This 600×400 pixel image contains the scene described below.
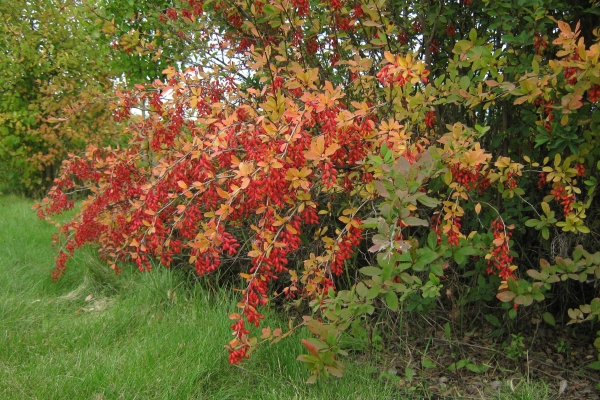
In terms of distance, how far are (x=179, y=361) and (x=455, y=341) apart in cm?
134

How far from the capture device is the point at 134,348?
256 centimetres

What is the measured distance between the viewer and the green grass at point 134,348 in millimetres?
2234

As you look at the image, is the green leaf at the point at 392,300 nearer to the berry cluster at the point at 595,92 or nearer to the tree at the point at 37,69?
the berry cluster at the point at 595,92

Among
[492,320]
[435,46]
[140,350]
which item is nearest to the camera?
[140,350]

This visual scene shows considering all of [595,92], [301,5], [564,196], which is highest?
[301,5]

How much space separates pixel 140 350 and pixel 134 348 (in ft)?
0.18

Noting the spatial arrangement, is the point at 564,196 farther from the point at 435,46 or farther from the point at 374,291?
the point at 435,46

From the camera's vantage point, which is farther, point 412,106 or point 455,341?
point 455,341

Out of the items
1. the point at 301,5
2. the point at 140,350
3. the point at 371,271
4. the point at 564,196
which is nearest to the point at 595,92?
the point at 564,196

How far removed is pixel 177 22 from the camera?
366cm

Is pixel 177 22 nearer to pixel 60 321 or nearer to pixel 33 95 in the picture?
pixel 60 321

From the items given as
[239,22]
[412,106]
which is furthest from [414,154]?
[239,22]

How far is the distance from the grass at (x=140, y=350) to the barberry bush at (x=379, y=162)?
0.72ft

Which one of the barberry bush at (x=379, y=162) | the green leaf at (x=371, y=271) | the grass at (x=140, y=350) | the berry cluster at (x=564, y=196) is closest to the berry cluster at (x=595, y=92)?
the barberry bush at (x=379, y=162)
